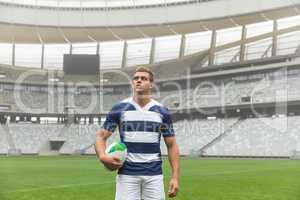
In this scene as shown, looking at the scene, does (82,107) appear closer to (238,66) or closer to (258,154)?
(238,66)

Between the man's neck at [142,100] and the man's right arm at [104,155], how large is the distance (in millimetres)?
393

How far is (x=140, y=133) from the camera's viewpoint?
15.1 ft

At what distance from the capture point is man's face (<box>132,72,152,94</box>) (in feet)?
15.1

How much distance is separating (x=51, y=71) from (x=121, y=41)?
11.3 meters

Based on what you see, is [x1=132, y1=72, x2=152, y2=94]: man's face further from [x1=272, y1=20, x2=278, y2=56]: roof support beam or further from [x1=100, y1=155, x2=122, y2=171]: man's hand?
[x1=272, y1=20, x2=278, y2=56]: roof support beam

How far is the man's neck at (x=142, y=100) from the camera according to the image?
4.64m

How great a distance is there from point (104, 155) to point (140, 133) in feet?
1.33

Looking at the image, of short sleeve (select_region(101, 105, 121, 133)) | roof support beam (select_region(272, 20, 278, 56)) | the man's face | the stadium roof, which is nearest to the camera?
the man's face

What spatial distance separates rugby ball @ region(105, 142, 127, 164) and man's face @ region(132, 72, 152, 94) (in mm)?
512

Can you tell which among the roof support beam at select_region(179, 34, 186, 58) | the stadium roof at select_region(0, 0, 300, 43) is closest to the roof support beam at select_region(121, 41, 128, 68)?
the stadium roof at select_region(0, 0, 300, 43)

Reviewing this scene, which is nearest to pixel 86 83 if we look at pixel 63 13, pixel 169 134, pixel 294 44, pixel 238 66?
pixel 63 13

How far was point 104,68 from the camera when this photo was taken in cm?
7025

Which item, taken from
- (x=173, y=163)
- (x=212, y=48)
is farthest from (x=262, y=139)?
(x=173, y=163)

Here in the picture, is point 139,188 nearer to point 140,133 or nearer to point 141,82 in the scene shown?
point 140,133
